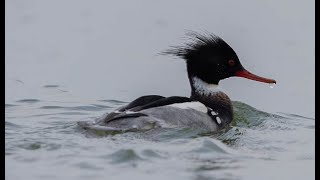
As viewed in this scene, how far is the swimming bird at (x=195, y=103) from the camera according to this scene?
955 cm

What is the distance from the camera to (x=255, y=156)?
29.3 feet

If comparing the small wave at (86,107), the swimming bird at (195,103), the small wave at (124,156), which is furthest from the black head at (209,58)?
the small wave at (124,156)

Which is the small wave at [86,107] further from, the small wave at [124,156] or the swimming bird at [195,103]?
the small wave at [124,156]

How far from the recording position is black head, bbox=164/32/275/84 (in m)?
10.6

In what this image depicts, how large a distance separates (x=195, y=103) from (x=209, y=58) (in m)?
0.65

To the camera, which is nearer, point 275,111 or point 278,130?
point 278,130

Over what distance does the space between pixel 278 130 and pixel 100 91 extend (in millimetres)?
2638

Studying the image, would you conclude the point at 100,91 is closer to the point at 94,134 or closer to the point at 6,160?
the point at 94,134

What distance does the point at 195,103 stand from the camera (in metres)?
10.2

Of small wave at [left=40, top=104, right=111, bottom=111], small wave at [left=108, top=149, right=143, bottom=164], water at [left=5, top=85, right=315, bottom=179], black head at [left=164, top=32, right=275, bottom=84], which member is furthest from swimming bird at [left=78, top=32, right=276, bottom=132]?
small wave at [left=40, top=104, right=111, bottom=111]

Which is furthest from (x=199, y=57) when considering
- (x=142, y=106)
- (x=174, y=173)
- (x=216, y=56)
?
(x=174, y=173)

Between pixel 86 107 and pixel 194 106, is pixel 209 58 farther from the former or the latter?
pixel 86 107

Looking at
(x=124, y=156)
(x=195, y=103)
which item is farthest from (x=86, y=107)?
(x=124, y=156)

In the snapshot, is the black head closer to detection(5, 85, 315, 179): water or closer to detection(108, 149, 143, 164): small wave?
detection(5, 85, 315, 179): water
